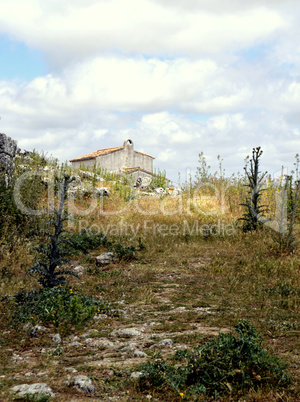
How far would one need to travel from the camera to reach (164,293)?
6.11m

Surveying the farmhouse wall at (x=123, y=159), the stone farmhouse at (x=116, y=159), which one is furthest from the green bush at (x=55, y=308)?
the farmhouse wall at (x=123, y=159)

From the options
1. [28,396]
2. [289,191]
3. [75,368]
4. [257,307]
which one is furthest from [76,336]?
[289,191]

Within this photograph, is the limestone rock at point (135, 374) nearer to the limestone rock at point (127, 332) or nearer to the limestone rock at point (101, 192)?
the limestone rock at point (127, 332)

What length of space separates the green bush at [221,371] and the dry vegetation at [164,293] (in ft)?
0.29

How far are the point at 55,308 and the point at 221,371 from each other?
245 cm

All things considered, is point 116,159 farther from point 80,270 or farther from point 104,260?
point 80,270

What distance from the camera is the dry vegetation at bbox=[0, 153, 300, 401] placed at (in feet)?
10.8

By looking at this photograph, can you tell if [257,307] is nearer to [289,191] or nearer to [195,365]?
[195,365]

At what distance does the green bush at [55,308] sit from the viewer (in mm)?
4648

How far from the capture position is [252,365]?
3.22m

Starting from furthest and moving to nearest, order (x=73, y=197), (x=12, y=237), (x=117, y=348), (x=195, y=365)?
1. (x=73, y=197)
2. (x=12, y=237)
3. (x=117, y=348)
4. (x=195, y=365)

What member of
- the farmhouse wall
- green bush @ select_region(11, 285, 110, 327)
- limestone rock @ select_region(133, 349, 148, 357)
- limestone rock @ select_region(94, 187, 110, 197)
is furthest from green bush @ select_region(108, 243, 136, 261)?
the farmhouse wall

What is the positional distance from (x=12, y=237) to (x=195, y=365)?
21.3 feet

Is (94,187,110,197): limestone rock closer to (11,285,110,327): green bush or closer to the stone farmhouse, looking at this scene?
(11,285,110,327): green bush
